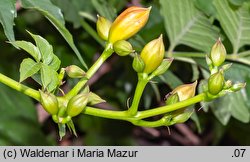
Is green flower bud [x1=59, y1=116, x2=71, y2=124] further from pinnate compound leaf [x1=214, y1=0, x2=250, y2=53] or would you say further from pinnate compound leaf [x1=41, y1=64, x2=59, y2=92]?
pinnate compound leaf [x1=214, y1=0, x2=250, y2=53]

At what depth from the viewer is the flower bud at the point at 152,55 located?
64 centimetres

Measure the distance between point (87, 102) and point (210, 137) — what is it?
106 centimetres

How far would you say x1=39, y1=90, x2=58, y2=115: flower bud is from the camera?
1.95 feet

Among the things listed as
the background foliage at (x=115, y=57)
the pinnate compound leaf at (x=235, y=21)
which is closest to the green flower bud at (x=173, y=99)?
the background foliage at (x=115, y=57)

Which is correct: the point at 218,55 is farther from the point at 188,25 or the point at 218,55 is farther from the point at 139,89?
the point at 188,25

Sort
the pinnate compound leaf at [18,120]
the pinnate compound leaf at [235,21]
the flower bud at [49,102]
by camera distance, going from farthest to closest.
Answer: the pinnate compound leaf at [18,120]
the pinnate compound leaf at [235,21]
the flower bud at [49,102]

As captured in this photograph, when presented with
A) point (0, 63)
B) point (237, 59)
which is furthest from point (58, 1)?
point (237, 59)

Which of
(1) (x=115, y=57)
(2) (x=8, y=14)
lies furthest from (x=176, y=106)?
(1) (x=115, y=57)

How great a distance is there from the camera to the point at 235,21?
35.8 inches

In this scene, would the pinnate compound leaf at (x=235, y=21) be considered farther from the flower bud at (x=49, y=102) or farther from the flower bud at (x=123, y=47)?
the flower bud at (x=49, y=102)

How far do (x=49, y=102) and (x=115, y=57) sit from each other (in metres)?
0.74

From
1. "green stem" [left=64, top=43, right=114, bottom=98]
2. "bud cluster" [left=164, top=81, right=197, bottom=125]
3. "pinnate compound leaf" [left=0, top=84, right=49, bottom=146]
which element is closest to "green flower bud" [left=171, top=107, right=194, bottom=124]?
"bud cluster" [left=164, top=81, right=197, bottom=125]

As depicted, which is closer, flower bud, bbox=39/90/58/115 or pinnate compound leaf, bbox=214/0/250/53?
flower bud, bbox=39/90/58/115

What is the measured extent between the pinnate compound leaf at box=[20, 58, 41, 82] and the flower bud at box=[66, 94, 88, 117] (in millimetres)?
55
